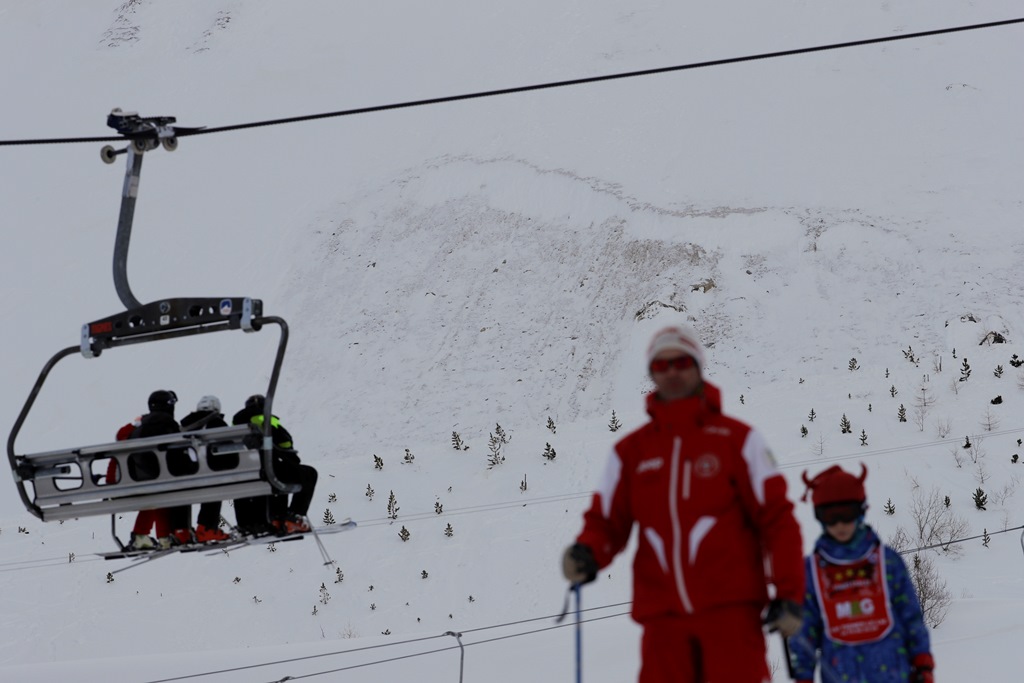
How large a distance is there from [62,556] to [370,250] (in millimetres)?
13616

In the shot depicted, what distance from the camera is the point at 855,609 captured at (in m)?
4.11

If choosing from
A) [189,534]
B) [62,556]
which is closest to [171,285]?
[62,556]

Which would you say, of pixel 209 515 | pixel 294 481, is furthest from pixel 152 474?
pixel 294 481

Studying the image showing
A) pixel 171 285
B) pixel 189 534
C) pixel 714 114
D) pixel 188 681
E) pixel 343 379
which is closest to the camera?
pixel 189 534

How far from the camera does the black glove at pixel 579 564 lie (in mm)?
3635

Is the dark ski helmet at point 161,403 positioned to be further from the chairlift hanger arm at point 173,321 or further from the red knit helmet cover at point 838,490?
the red knit helmet cover at point 838,490

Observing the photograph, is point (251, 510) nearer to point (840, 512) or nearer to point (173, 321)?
point (173, 321)

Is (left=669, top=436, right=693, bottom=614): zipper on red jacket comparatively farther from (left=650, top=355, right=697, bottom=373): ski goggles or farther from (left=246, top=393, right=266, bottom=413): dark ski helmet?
(left=246, top=393, right=266, bottom=413): dark ski helmet

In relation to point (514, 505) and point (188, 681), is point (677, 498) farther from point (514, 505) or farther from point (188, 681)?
point (514, 505)

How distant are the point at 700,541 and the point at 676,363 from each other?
1.98 ft

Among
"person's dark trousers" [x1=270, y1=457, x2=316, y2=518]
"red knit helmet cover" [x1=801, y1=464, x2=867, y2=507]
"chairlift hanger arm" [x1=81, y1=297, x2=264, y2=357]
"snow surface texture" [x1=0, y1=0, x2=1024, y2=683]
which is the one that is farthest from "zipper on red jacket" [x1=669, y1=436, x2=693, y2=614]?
"snow surface texture" [x1=0, y1=0, x2=1024, y2=683]

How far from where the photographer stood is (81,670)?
11.4 meters

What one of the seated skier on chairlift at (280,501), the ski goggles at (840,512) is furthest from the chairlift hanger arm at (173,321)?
the ski goggles at (840,512)

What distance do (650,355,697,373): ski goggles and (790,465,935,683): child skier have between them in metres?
0.90
